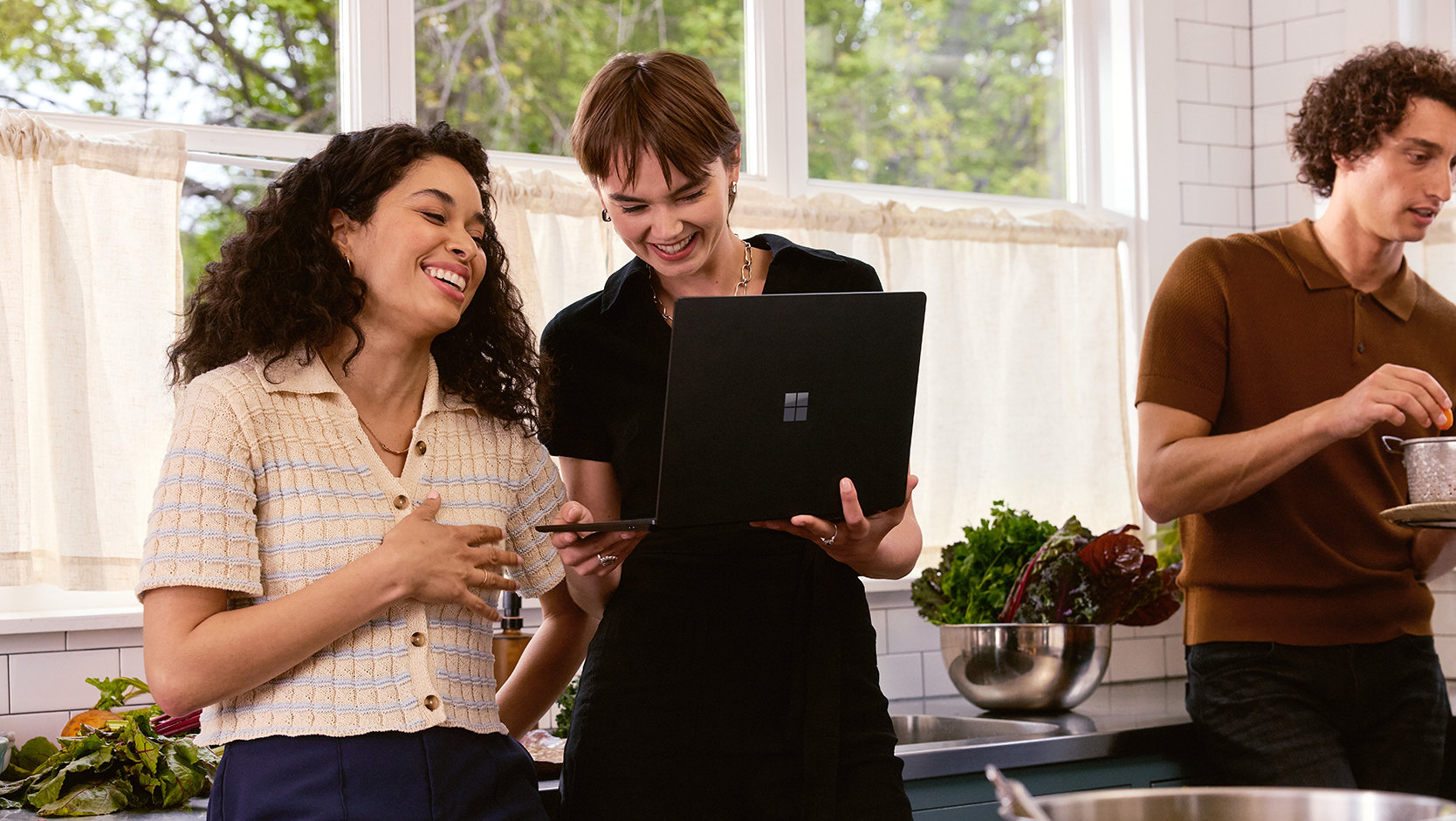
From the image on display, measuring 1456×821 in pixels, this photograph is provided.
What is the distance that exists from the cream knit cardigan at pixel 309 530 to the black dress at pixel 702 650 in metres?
0.20

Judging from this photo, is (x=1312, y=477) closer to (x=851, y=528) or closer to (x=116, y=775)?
(x=851, y=528)

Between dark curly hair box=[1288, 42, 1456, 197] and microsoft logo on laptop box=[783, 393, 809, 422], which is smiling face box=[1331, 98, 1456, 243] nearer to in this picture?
dark curly hair box=[1288, 42, 1456, 197]

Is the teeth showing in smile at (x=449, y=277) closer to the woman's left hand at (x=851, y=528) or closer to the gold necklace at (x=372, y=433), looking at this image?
the gold necklace at (x=372, y=433)

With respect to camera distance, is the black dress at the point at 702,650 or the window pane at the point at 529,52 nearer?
Result: the black dress at the point at 702,650

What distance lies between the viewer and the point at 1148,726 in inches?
105

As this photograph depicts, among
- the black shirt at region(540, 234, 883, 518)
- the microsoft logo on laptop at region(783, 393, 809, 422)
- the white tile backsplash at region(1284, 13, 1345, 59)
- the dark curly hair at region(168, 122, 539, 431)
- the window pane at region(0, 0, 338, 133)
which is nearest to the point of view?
the microsoft logo on laptop at region(783, 393, 809, 422)

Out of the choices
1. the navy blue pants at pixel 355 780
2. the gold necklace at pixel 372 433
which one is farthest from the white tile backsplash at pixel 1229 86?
the navy blue pants at pixel 355 780

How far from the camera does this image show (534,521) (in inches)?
71.3

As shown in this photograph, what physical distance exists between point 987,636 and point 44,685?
1822 millimetres

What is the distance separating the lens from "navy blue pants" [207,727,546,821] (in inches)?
57.6

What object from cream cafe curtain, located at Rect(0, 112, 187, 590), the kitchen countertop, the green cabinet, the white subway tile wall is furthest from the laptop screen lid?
the white subway tile wall

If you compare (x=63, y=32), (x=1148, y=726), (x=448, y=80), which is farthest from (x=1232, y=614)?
(x=63, y=32)

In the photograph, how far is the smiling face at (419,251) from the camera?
65.0 inches

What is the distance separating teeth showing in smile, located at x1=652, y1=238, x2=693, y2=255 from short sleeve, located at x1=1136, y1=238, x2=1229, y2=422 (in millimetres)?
906
